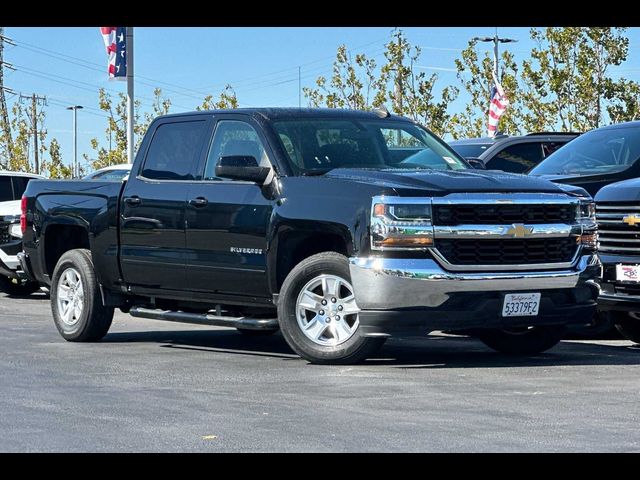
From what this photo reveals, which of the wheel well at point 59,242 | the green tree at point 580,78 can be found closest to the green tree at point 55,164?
the green tree at point 580,78

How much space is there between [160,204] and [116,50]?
2305 cm

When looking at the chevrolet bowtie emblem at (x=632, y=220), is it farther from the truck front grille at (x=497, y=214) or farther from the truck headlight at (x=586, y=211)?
the truck front grille at (x=497, y=214)

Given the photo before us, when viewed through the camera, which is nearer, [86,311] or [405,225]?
[405,225]

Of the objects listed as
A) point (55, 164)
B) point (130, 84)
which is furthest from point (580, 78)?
point (55, 164)

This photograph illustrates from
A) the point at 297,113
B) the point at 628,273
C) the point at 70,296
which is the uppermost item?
the point at 297,113

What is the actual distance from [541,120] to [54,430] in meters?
38.6

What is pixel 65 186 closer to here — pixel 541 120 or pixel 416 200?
pixel 416 200

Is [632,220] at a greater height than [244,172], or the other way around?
[244,172]

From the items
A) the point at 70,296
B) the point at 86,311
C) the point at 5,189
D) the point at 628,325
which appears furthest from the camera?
the point at 5,189

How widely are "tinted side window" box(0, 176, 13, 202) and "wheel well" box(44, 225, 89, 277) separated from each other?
8555mm

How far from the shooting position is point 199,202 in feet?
38.8

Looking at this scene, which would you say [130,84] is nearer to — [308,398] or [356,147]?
[356,147]
